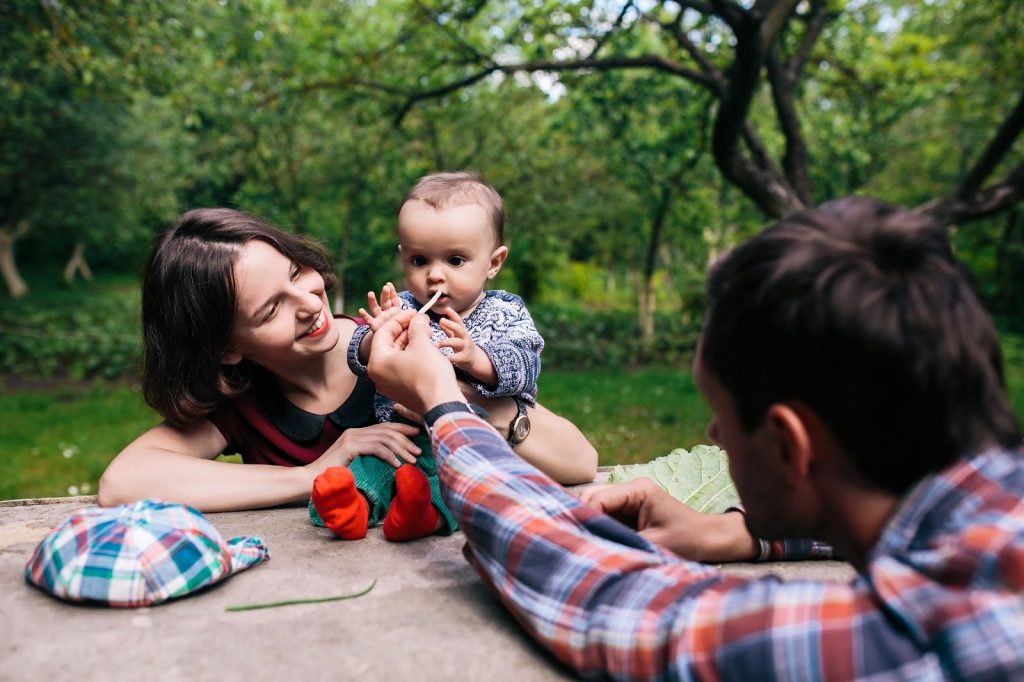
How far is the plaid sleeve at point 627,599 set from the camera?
0.90 meters

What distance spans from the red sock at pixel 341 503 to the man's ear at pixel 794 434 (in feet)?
3.24

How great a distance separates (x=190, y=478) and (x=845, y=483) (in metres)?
1.59

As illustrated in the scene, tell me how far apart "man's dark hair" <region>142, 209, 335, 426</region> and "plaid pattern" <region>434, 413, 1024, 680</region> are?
1.10 meters

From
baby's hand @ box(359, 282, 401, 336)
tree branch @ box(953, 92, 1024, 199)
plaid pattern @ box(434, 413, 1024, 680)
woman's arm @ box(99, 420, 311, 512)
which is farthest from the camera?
tree branch @ box(953, 92, 1024, 199)

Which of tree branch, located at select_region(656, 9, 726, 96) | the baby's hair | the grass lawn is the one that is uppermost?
tree branch, located at select_region(656, 9, 726, 96)

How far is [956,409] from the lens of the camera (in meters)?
0.94

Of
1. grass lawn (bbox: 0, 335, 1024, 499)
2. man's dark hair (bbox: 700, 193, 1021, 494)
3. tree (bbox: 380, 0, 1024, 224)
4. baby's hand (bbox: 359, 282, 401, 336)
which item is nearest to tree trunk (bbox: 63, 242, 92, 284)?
grass lawn (bbox: 0, 335, 1024, 499)

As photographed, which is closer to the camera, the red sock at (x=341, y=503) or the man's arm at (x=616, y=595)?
the man's arm at (x=616, y=595)

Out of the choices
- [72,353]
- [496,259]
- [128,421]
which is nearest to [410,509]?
[496,259]

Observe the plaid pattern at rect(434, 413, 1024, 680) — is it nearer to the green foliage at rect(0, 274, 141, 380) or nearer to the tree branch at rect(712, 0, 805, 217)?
the tree branch at rect(712, 0, 805, 217)

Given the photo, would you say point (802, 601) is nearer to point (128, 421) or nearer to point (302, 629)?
point (302, 629)

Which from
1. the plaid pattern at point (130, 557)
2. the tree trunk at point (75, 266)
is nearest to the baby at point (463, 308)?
the plaid pattern at point (130, 557)

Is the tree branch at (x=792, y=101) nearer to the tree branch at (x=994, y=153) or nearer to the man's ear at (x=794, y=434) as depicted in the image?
the tree branch at (x=994, y=153)

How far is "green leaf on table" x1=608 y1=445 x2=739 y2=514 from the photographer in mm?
1962
